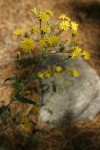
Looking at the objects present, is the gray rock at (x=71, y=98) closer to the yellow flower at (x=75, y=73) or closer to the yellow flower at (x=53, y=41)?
the yellow flower at (x=75, y=73)

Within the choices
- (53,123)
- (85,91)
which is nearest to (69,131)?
(53,123)

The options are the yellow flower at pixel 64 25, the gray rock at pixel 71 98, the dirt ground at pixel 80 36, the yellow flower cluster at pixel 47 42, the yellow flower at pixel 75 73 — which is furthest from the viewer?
the yellow flower at pixel 75 73

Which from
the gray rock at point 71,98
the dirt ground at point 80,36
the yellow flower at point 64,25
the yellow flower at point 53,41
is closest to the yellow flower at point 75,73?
the gray rock at point 71,98

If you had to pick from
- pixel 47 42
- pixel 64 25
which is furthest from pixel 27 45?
pixel 64 25

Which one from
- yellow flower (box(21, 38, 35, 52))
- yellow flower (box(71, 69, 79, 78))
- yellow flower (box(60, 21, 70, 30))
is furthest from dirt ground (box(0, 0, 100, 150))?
yellow flower (box(60, 21, 70, 30))

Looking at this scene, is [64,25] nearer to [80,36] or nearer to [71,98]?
[71,98]

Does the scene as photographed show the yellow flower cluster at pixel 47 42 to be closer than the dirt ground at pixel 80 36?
Yes

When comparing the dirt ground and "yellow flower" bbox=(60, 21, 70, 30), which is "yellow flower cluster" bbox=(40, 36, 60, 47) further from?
the dirt ground

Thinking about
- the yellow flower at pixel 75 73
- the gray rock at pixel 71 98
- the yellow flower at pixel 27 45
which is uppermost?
the yellow flower at pixel 27 45
